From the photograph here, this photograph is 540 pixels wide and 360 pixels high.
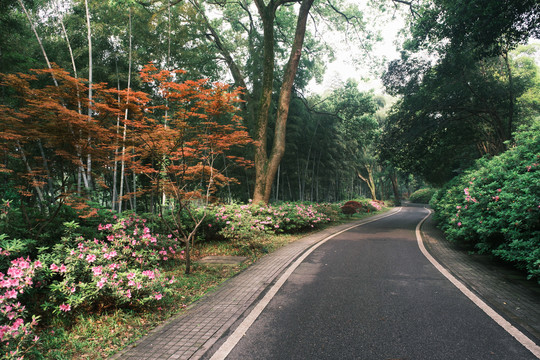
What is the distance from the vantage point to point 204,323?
3.06 m


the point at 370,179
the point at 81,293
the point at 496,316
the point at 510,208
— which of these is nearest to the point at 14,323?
the point at 81,293

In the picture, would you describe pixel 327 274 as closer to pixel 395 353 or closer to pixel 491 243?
pixel 395 353

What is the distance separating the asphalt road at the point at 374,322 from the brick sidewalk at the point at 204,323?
322mm

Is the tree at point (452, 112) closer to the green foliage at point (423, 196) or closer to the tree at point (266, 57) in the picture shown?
the tree at point (266, 57)

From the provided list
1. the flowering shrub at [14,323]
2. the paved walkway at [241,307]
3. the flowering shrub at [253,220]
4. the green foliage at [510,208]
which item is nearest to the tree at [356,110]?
the flowering shrub at [253,220]

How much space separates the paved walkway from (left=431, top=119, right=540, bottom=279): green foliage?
0.38 m

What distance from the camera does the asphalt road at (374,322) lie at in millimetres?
2404

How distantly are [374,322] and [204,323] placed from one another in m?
1.92

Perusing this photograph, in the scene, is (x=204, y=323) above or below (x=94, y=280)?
below

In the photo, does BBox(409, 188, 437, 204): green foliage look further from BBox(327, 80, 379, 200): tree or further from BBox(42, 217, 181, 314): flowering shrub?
BBox(42, 217, 181, 314): flowering shrub

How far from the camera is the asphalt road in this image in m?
2.40

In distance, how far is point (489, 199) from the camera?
17.8 feet

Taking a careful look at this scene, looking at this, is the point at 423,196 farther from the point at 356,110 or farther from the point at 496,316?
the point at 496,316

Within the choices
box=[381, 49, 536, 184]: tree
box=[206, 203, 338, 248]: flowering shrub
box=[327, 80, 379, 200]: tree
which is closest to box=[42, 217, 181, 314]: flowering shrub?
box=[206, 203, 338, 248]: flowering shrub
